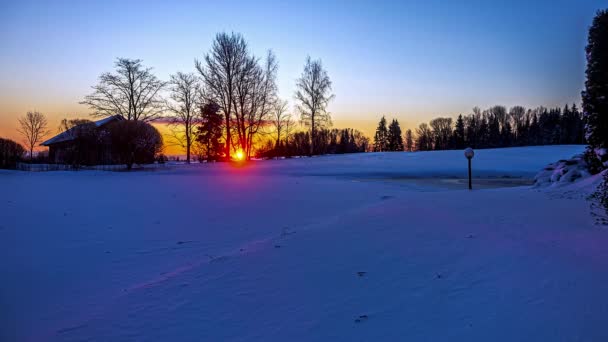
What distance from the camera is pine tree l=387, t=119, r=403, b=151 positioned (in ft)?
221

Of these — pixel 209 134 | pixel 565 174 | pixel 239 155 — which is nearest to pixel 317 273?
pixel 565 174

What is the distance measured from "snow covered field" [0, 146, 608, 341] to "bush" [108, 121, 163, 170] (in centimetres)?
1189

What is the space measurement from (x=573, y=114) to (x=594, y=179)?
70.5 m

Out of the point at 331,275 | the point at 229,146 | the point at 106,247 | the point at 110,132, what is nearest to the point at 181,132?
the point at 229,146

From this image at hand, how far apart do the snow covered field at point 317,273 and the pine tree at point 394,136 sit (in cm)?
6302

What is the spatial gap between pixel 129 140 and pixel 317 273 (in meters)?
18.0

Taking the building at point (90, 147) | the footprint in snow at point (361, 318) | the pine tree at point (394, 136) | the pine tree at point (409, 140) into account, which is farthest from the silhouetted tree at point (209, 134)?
the pine tree at point (409, 140)

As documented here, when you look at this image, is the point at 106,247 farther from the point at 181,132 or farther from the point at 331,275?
the point at 181,132

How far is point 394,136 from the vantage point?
67.9 meters

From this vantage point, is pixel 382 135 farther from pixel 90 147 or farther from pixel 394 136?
pixel 90 147

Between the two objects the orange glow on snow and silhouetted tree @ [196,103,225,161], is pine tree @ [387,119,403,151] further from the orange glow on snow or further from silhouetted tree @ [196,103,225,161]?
the orange glow on snow

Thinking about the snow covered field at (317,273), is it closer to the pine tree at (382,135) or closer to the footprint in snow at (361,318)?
the footprint in snow at (361,318)

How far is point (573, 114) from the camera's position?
59.2 meters

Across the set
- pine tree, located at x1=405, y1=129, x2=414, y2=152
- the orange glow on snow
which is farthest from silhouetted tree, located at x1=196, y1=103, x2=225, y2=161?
pine tree, located at x1=405, y1=129, x2=414, y2=152
